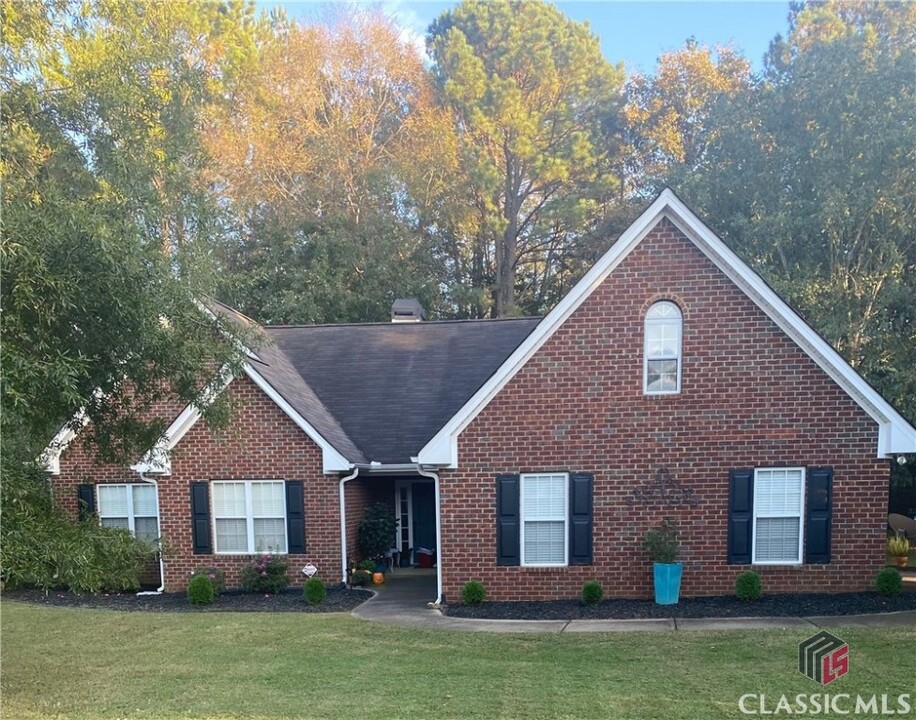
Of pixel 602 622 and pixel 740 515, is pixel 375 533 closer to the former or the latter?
pixel 602 622

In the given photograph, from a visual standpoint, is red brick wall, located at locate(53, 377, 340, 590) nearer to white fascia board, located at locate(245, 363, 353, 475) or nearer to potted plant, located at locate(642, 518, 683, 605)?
white fascia board, located at locate(245, 363, 353, 475)

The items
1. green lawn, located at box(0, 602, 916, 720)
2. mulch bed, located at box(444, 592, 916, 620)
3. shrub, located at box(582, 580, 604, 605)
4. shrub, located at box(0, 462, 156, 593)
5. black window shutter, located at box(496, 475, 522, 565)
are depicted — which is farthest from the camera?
black window shutter, located at box(496, 475, 522, 565)

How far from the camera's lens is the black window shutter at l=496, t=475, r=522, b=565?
1101cm

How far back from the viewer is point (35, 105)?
6578mm

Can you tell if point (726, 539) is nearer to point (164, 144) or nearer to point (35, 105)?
point (164, 144)

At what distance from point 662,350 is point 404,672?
21.0 feet

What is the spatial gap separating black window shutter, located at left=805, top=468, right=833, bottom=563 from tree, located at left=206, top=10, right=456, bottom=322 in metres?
17.7

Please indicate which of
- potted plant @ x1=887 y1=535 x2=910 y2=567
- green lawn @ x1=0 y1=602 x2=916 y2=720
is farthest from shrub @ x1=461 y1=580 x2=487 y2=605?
potted plant @ x1=887 y1=535 x2=910 y2=567

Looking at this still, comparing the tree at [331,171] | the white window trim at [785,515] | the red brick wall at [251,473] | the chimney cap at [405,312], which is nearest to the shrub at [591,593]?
the white window trim at [785,515]

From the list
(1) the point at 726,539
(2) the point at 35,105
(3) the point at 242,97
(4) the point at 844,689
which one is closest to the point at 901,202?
(1) the point at 726,539

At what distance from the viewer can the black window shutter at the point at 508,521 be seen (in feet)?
36.1

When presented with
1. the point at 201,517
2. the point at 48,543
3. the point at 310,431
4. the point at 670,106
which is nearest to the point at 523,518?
the point at 310,431

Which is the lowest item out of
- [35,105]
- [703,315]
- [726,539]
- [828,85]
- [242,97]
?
[726,539]

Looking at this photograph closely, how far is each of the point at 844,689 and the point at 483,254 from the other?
26.1 meters
